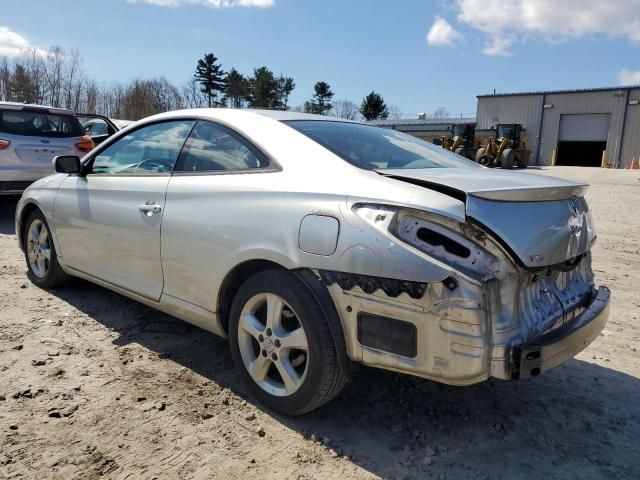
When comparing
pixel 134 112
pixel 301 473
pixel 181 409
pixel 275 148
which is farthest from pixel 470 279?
pixel 134 112

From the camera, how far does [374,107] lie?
63469 millimetres

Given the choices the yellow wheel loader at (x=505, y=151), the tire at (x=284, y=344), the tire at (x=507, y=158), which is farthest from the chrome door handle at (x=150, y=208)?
the tire at (x=507, y=158)

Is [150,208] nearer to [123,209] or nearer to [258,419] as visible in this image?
[123,209]

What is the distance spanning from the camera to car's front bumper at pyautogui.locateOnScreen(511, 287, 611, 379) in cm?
205

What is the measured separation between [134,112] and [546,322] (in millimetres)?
58272

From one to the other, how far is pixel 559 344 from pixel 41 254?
427cm

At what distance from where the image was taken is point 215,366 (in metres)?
3.23

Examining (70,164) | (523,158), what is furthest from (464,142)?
(70,164)

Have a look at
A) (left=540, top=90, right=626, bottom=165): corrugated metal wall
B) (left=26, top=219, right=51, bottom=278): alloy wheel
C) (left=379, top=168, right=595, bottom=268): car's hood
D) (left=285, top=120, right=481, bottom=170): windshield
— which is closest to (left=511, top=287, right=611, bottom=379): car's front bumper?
(left=379, top=168, right=595, bottom=268): car's hood

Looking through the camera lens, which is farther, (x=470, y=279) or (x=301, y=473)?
(x=301, y=473)

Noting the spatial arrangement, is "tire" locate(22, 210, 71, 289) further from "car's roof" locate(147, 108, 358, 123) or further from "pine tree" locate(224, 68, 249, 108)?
"pine tree" locate(224, 68, 249, 108)

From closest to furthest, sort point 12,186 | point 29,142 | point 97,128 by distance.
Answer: point 12,186 < point 29,142 < point 97,128

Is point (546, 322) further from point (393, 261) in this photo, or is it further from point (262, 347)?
point (262, 347)

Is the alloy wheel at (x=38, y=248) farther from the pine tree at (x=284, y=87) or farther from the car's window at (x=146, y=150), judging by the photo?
the pine tree at (x=284, y=87)
